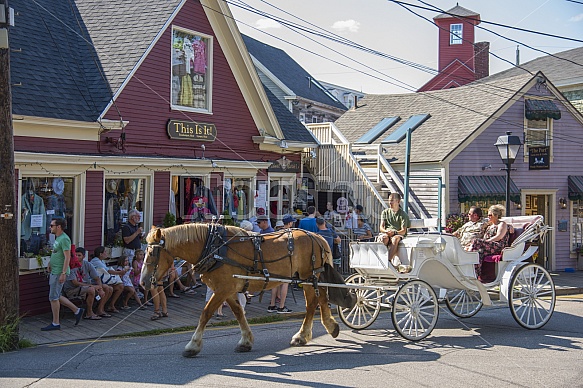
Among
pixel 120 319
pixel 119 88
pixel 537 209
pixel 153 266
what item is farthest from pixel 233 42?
pixel 537 209

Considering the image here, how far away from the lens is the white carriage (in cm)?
984

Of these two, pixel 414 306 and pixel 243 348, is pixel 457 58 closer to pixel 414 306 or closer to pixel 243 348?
pixel 414 306

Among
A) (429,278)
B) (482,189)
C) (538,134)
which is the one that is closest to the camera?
(429,278)

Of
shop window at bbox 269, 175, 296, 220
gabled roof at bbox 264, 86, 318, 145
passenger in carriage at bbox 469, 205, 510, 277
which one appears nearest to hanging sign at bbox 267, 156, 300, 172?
shop window at bbox 269, 175, 296, 220

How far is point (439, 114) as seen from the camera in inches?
904

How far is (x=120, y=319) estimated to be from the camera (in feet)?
38.1

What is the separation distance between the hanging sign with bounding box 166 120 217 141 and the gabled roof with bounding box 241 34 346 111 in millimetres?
17126

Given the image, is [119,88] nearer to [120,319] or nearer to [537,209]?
[120,319]

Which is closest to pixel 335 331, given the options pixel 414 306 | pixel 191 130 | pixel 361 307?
pixel 361 307

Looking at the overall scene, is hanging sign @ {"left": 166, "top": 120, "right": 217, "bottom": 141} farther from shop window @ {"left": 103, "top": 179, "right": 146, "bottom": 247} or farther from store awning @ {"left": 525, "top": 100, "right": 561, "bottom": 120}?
store awning @ {"left": 525, "top": 100, "right": 561, "bottom": 120}

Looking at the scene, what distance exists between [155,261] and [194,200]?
710 cm

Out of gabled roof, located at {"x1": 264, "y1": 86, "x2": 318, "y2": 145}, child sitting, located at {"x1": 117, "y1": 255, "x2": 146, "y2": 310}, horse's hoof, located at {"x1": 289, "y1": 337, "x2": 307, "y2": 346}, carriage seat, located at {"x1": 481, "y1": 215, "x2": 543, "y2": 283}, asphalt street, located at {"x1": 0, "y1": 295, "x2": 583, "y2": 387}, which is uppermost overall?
gabled roof, located at {"x1": 264, "y1": 86, "x2": 318, "y2": 145}

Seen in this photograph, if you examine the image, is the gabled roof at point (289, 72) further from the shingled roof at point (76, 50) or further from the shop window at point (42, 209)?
the shop window at point (42, 209)

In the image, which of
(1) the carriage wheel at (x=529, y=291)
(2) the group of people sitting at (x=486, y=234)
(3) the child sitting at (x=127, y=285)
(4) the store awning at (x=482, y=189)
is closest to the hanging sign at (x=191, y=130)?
(3) the child sitting at (x=127, y=285)
